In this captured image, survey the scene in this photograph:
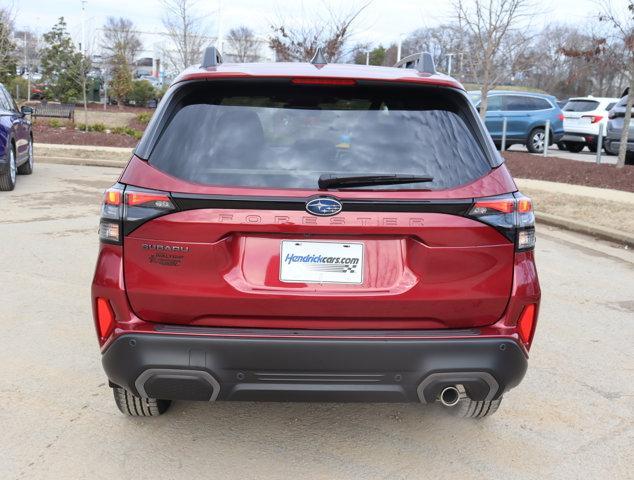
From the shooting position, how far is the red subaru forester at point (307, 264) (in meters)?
2.71

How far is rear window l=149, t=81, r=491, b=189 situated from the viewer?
2.79 metres

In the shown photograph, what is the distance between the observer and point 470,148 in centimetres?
293

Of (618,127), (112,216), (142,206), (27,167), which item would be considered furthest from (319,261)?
(618,127)

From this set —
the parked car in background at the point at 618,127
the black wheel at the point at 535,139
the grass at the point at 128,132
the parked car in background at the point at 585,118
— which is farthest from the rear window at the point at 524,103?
the grass at the point at 128,132

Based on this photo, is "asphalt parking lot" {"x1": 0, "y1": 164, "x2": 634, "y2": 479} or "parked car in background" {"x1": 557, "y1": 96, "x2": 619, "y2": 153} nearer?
"asphalt parking lot" {"x1": 0, "y1": 164, "x2": 634, "y2": 479}

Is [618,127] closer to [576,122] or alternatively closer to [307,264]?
[576,122]

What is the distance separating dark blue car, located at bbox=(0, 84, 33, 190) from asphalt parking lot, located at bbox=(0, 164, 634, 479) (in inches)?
252

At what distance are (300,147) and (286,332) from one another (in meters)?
0.76

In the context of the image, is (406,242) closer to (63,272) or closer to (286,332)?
(286,332)

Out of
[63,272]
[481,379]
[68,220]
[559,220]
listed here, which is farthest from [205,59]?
[559,220]

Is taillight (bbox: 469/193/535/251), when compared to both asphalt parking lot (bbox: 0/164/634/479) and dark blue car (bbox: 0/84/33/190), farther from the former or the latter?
dark blue car (bbox: 0/84/33/190)

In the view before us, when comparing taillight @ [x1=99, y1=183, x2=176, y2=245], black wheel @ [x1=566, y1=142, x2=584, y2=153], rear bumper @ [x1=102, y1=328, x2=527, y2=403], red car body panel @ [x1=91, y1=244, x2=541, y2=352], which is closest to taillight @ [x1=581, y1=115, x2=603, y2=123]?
black wheel @ [x1=566, y1=142, x2=584, y2=153]

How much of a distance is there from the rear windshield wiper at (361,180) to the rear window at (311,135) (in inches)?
1.0

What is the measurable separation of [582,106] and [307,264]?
22638mm
